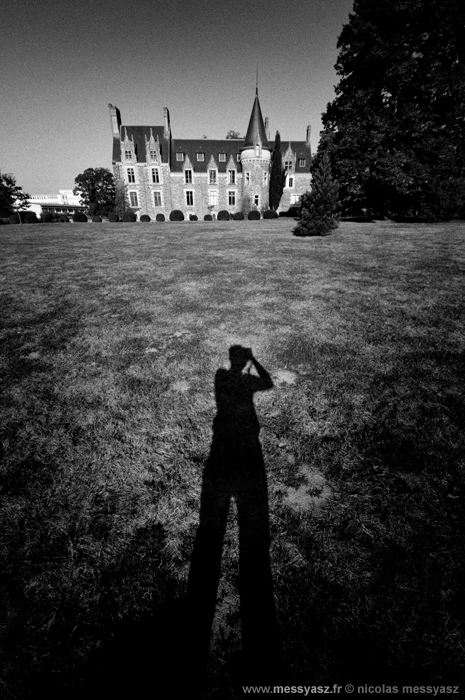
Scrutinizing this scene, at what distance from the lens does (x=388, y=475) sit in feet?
8.20

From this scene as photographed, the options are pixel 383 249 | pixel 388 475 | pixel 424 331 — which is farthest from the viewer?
pixel 383 249

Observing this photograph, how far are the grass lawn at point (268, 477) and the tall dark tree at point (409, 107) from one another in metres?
18.9

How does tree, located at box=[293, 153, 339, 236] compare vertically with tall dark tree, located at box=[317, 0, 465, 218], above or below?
below

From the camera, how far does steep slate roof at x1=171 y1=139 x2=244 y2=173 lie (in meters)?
48.4

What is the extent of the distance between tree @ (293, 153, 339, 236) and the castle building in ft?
113

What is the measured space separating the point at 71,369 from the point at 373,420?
3827 mm

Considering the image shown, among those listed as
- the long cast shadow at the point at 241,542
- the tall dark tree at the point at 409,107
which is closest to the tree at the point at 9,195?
the tall dark tree at the point at 409,107

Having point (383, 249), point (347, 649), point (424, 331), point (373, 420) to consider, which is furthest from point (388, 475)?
point (383, 249)

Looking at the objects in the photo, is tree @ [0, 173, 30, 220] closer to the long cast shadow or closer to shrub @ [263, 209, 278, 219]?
shrub @ [263, 209, 278, 219]

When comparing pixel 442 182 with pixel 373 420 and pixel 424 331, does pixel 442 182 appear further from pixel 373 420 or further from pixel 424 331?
pixel 373 420

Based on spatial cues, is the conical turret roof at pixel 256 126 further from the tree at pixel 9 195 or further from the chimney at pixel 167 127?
the tree at pixel 9 195

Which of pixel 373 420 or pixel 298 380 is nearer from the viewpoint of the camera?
pixel 373 420

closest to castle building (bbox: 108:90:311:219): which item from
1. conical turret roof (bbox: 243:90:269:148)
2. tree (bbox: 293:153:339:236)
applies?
conical turret roof (bbox: 243:90:269:148)

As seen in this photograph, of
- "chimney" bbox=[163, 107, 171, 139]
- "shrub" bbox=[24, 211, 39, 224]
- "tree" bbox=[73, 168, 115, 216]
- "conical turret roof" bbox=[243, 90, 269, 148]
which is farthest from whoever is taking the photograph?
"tree" bbox=[73, 168, 115, 216]
